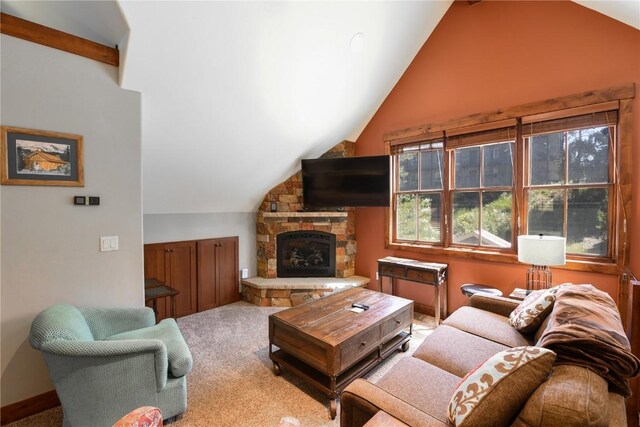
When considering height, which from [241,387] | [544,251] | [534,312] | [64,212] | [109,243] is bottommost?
[241,387]

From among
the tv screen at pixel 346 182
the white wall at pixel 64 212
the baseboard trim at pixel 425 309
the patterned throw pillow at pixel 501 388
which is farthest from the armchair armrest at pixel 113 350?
the baseboard trim at pixel 425 309

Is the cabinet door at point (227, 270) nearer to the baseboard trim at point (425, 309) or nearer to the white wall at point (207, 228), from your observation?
the white wall at point (207, 228)

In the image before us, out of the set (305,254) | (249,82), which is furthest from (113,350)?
(305,254)

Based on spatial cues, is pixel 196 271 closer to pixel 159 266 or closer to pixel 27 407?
pixel 159 266

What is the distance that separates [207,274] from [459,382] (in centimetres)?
340

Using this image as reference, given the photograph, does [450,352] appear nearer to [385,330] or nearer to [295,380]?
[385,330]

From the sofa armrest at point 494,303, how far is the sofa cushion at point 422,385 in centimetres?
120

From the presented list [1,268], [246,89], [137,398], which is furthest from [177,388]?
[246,89]

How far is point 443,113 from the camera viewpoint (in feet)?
11.9

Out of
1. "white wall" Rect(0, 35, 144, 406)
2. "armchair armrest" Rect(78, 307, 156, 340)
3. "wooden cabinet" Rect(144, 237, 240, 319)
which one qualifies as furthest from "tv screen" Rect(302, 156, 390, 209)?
"armchair armrest" Rect(78, 307, 156, 340)

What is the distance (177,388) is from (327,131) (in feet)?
10.9

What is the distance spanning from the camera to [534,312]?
2.04 m

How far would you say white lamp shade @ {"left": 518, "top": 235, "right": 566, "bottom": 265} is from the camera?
2.39 m

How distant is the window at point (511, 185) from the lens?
270 centimetres
